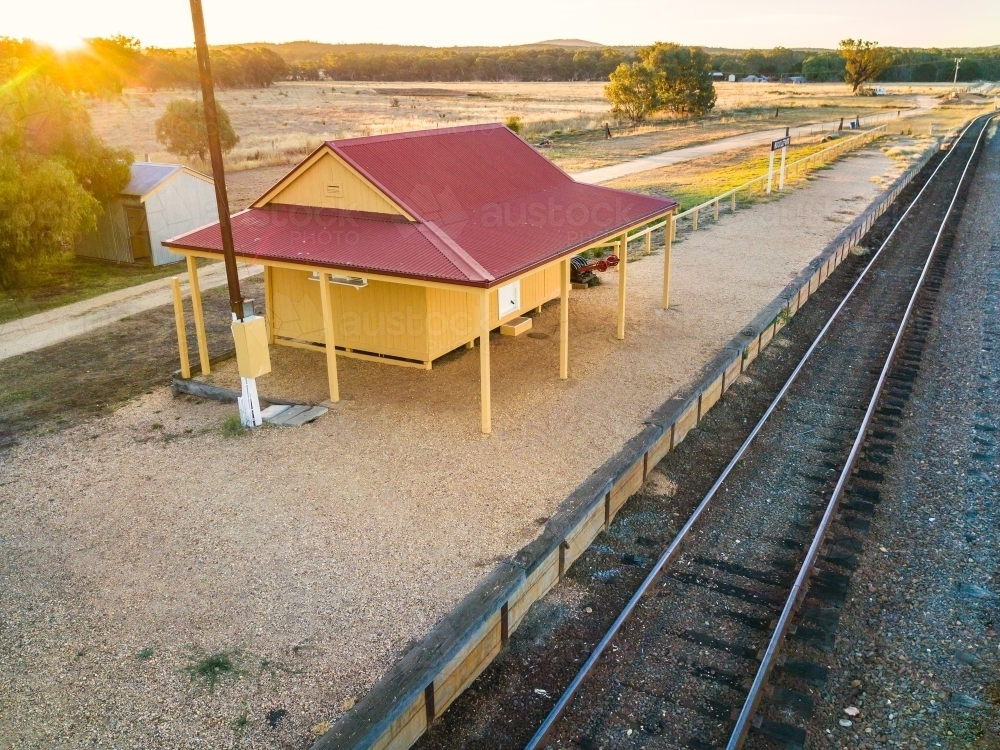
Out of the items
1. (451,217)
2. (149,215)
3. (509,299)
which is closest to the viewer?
(451,217)

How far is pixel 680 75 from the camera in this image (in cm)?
6406

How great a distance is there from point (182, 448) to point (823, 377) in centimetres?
1021

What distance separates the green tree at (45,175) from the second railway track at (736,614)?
55.2 ft

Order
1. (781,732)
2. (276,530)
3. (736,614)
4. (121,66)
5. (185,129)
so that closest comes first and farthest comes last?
(781,732) < (736,614) < (276,530) < (185,129) < (121,66)

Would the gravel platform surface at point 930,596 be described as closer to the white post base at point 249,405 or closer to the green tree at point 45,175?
the white post base at point 249,405

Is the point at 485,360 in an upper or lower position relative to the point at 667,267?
lower

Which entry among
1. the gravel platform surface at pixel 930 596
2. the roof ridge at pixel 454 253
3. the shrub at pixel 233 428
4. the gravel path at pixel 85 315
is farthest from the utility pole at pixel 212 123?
the gravel platform surface at pixel 930 596

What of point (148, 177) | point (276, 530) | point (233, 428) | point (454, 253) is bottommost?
point (276, 530)

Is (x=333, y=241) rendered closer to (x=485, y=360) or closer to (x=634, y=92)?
(x=485, y=360)

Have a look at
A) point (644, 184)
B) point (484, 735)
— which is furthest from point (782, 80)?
point (484, 735)

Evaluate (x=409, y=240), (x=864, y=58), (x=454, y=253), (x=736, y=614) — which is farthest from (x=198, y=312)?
(x=864, y=58)

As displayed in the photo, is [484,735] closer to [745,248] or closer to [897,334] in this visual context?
[897,334]

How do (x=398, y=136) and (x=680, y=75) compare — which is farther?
(x=680, y=75)

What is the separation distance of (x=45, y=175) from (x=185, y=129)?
18037 millimetres
